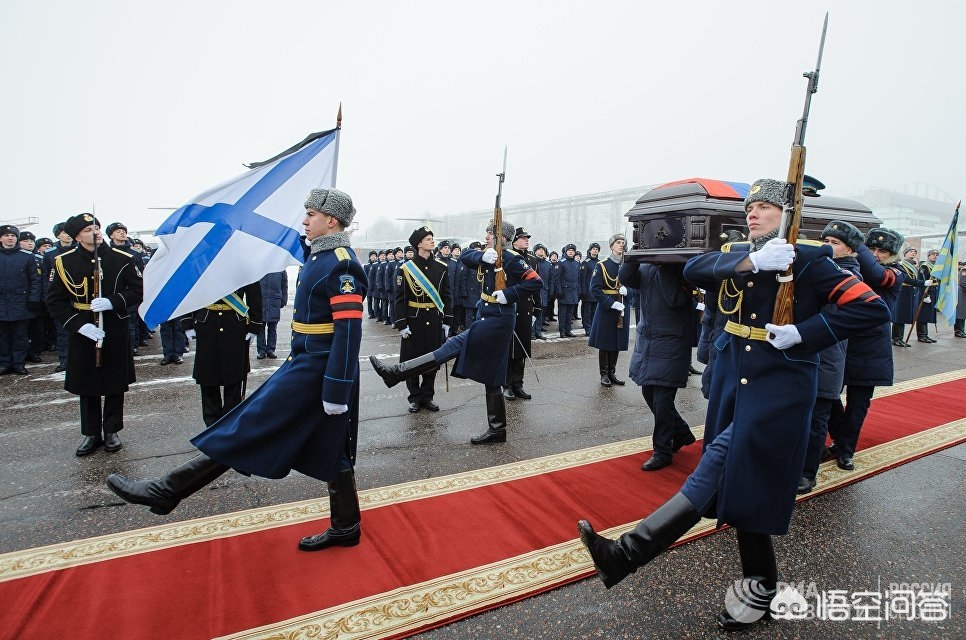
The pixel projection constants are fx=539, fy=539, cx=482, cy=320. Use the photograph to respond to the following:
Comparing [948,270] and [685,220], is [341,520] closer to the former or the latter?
[685,220]

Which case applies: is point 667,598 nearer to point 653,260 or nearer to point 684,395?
point 653,260

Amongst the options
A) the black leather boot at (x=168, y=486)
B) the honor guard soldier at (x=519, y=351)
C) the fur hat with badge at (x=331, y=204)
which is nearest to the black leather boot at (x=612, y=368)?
the honor guard soldier at (x=519, y=351)

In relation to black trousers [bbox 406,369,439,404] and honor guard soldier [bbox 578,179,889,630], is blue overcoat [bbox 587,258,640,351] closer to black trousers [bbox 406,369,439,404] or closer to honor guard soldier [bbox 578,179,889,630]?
black trousers [bbox 406,369,439,404]

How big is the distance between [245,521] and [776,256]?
3.21m

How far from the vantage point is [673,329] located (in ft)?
14.0

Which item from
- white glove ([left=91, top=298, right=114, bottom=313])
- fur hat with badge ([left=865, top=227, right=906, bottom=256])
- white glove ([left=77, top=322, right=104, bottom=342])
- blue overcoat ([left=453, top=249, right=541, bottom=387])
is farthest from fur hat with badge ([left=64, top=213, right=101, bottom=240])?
fur hat with badge ([left=865, top=227, right=906, bottom=256])

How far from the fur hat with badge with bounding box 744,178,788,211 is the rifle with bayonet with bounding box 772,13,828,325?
35 millimetres

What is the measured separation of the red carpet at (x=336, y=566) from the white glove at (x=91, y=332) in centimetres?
187

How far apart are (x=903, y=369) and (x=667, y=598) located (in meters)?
8.39

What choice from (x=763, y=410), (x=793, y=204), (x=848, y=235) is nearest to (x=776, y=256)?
(x=793, y=204)

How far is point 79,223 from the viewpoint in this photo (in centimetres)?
441

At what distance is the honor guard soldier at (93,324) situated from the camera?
4.31 m

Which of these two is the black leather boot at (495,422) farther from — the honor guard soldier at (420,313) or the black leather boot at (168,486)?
the black leather boot at (168,486)

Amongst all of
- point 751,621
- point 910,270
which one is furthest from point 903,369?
point 751,621
